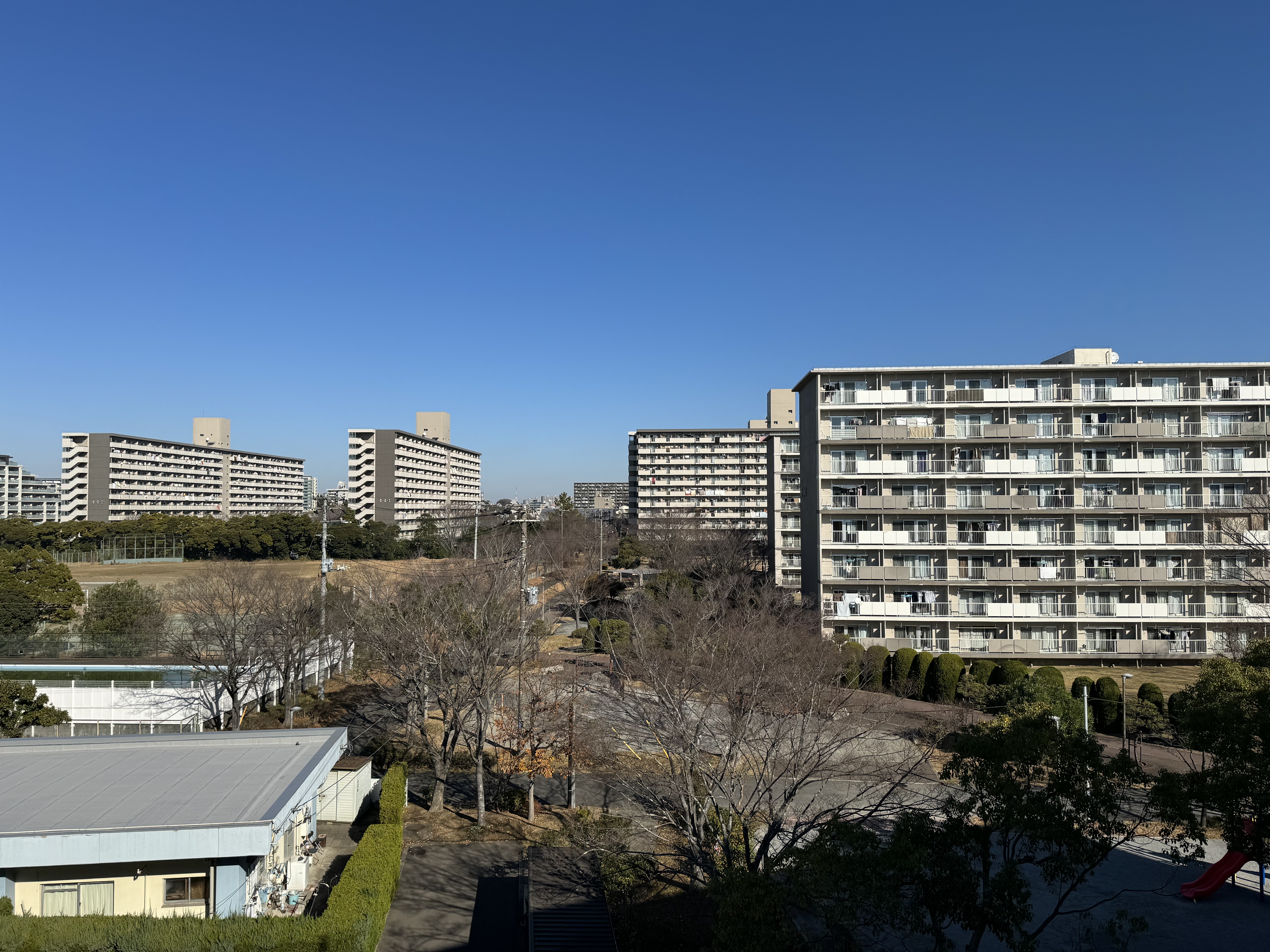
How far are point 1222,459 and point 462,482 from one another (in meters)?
86.9

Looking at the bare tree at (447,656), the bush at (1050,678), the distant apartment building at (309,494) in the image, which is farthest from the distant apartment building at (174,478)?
the bush at (1050,678)

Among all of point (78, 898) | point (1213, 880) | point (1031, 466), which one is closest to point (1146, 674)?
point (1031, 466)

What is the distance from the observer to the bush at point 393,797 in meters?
12.9

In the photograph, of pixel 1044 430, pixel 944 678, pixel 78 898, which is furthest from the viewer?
pixel 1044 430

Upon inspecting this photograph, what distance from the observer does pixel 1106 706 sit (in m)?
20.4

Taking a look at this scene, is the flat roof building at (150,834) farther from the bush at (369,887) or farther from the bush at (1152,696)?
the bush at (1152,696)

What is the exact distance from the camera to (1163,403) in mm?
28828

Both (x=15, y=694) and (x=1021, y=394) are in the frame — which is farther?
(x=1021, y=394)

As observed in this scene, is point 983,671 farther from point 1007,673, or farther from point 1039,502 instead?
point 1039,502

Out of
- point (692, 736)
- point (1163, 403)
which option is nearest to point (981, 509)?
point (1163, 403)

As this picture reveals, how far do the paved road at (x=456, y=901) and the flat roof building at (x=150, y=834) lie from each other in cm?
181

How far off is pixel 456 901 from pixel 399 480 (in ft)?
248

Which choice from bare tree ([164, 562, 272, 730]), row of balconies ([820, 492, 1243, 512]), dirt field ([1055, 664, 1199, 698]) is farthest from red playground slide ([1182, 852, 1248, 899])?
bare tree ([164, 562, 272, 730])

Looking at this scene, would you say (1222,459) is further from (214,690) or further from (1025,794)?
(214,690)
